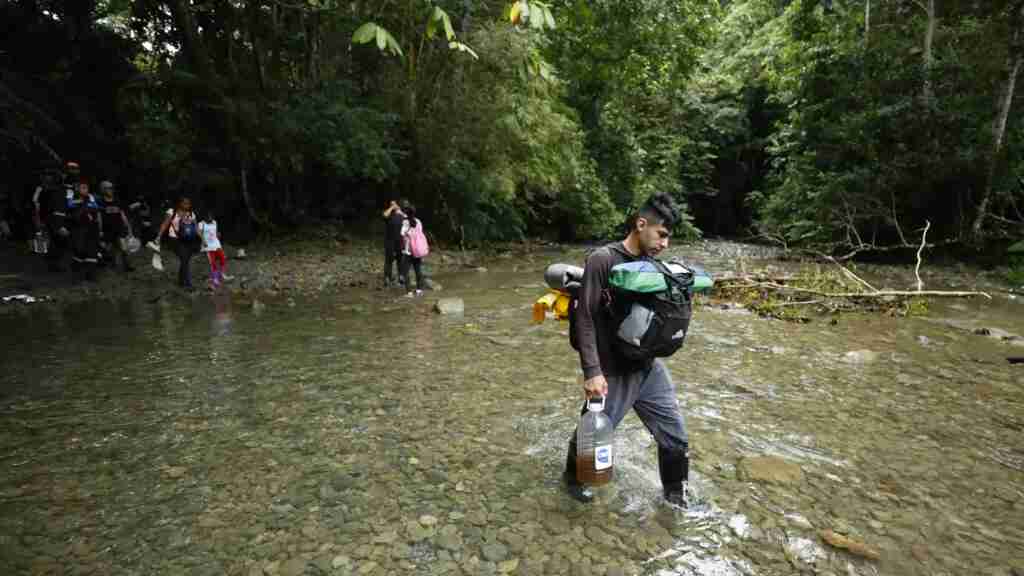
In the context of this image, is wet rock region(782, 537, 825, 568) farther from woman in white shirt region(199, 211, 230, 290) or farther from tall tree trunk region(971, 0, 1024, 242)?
tall tree trunk region(971, 0, 1024, 242)

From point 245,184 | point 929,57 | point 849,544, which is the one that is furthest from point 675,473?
point 929,57

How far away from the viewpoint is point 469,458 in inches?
193

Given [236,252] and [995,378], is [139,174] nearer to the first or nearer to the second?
[236,252]

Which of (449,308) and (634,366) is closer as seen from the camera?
(634,366)

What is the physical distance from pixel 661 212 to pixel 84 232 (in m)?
13.8

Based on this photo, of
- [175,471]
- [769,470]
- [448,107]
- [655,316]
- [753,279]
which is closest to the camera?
[655,316]

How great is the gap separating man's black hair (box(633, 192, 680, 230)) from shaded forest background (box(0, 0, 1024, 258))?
10.5m

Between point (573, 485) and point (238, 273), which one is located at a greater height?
point (238, 273)

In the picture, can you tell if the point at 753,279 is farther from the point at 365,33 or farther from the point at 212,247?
the point at 212,247

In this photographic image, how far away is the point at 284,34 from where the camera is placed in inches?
683

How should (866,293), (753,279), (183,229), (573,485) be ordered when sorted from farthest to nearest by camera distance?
(753,279) < (183,229) < (866,293) < (573,485)

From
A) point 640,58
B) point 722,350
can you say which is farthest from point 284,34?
point 722,350

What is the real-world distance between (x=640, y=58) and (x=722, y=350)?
18.0 metres

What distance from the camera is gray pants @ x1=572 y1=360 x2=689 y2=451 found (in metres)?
3.90
